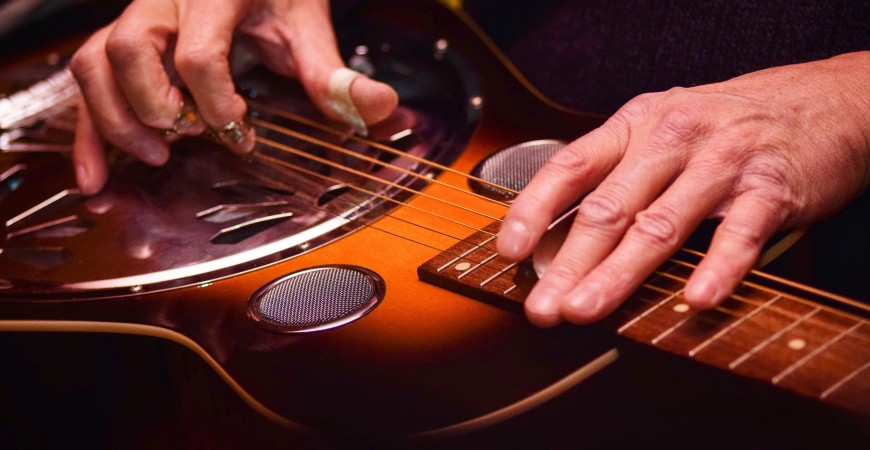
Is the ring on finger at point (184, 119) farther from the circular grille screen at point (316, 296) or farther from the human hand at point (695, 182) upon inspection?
the human hand at point (695, 182)

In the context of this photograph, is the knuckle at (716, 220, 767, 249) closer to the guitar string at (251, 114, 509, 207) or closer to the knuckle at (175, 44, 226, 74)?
the guitar string at (251, 114, 509, 207)

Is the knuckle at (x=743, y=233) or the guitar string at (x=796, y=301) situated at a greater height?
the knuckle at (x=743, y=233)

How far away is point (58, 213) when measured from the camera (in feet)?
2.63

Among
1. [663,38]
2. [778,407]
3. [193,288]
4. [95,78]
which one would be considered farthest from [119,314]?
[663,38]

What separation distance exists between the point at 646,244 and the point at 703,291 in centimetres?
5

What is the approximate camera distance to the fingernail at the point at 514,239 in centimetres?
53

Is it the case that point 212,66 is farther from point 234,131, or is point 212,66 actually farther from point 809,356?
point 809,356

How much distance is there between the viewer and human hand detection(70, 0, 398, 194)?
79 cm

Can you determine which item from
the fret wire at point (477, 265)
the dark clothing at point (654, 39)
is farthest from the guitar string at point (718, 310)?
the dark clothing at point (654, 39)

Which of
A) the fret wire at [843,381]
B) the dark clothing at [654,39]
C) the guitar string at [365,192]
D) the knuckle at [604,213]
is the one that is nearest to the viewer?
the fret wire at [843,381]

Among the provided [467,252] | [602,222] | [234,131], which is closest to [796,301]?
[602,222]

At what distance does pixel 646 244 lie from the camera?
0.51 meters

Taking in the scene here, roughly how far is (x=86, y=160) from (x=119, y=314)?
0.27 metres

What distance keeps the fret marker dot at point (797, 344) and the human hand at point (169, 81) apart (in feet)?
1.57
